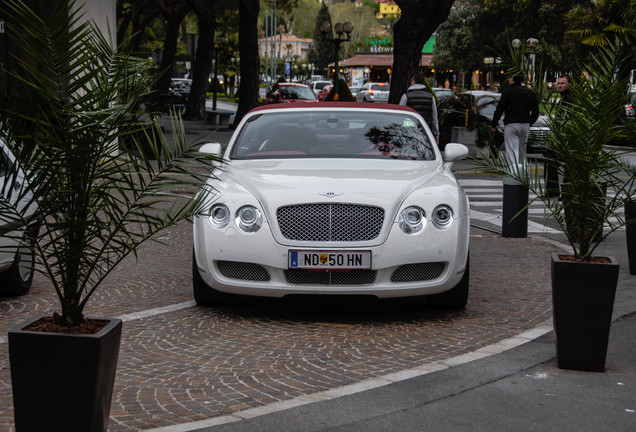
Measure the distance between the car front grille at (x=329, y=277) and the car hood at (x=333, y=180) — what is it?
1.47ft

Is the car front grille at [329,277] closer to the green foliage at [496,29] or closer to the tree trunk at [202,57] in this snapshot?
the tree trunk at [202,57]

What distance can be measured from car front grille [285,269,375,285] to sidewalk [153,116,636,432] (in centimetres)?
101

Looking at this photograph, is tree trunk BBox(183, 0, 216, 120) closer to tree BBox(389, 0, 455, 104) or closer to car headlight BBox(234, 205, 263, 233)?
tree BBox(389, 0, 455, 104)

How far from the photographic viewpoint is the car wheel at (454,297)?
7.01 metres

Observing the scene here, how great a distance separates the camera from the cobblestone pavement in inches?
196

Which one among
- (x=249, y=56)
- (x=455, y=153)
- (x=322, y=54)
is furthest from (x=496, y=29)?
(x=322, y=54)

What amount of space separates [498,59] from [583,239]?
1.30 m

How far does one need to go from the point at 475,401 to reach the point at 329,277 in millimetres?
1858

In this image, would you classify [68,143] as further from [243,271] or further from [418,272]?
Result: [418,272]

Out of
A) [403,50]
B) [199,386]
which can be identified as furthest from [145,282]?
[403,50]

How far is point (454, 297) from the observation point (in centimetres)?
706

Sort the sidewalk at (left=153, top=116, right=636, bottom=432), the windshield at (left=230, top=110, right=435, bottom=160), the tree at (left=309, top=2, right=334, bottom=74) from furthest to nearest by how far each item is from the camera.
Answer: the tree at (left=309, top=2, right=334, bottom=74)
the windshield at (left=230, top=110, right=435, bottom=160)
the sidewalk at (left=153, top=116, right=636, bottom=432)

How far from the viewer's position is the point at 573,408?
482 centimetres

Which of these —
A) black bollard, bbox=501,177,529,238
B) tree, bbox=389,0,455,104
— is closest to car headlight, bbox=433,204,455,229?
black bollard, bbox=501,177,529,238
